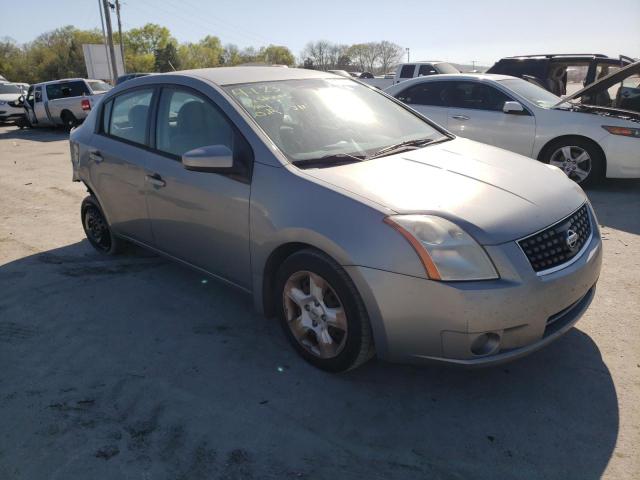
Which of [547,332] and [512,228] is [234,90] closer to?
[512,228]

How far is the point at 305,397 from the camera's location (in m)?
2.68

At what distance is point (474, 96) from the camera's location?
7359 millimetres

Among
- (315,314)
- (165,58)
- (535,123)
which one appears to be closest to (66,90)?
(535,123)

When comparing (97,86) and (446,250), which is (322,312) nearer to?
(446,250)

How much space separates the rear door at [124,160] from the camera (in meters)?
3.82

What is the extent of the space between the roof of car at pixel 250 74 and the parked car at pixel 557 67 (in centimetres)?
791

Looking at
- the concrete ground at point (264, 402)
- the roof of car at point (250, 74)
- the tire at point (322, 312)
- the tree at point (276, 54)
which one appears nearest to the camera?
the concrete ground at point (264, 402)

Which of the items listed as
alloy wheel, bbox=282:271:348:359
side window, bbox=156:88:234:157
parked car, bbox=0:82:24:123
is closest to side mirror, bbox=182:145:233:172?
side window, bbox=156:88:234:157

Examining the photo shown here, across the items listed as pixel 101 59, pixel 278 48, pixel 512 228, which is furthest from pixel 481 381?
pixel 278 48

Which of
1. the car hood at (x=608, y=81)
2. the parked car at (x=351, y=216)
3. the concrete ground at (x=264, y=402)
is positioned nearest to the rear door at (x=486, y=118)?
the car hood at (x=608, y=81)

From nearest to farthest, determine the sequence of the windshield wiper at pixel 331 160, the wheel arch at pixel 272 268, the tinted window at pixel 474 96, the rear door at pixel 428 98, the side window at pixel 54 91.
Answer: the wheel arch at pixel 272 268
the windshield wiper at pixel 331 160
the tinted window at pixel 474 96
the rear door at pixel 428 98
the side window at pixel 54 91

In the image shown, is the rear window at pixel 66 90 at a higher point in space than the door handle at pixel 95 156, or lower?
higher

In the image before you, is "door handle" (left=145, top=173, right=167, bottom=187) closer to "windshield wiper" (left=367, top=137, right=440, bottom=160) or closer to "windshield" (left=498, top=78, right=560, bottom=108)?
"windshield wiper" (left=367, top=137, right=440, bottom=160)

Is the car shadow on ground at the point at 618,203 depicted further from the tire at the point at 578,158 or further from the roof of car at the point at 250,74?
the roof of car at the point at 250,74
